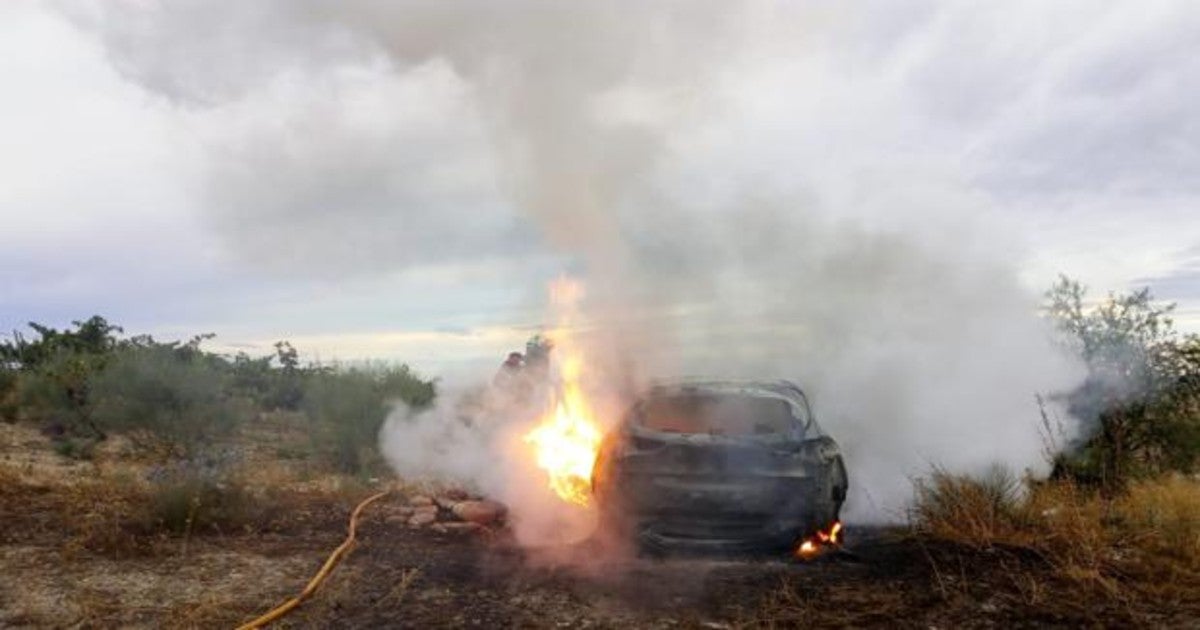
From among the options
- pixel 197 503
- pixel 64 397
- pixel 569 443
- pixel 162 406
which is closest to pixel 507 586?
pixel 569 443

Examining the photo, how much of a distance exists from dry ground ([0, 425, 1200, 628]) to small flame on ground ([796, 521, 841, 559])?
0.77ft

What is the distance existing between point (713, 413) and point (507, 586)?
279 centimetres

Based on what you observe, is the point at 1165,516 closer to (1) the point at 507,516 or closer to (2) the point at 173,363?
(1) the point at 507,516

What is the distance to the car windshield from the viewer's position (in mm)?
7914

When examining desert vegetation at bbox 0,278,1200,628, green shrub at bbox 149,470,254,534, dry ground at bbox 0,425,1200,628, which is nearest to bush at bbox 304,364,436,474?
desert vegetation at bbox 0,278,1200,628

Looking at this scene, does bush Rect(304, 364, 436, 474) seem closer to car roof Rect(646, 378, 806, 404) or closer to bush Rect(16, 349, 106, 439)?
bush Rect(16, 349, 106, 439)

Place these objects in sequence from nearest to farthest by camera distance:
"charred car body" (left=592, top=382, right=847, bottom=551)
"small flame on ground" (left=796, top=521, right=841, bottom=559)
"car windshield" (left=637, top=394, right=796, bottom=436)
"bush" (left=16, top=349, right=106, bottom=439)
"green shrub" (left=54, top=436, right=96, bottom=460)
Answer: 1. "charred car body" (left=592, top=382, right=847, bottom=551)
2. "small flame on ground" (left=796, top=521, right=841, bottom=559)
3. "car windshield" (left=637, top=394, right=796, bottom=436)
4. "green shrub" (left=54, top=436, right=96, bottom=460)
5. "bush" (left=16, top=349, right=106, bottom=439)

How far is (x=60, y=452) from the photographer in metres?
12.0

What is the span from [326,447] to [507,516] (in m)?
5.51

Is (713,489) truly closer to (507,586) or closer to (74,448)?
(507,586)

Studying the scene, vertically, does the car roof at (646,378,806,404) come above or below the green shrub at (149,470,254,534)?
above

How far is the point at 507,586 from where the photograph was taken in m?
6.10

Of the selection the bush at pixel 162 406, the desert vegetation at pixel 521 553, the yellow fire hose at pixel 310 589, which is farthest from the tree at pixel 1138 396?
the bush at pixel 162 406

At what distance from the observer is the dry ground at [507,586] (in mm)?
5359
